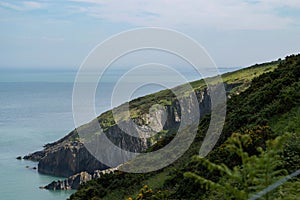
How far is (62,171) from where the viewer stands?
98625mm

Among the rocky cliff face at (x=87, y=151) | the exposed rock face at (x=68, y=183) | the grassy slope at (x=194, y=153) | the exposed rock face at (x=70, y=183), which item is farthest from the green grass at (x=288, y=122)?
the exposed rock face at (x=68, y=183)

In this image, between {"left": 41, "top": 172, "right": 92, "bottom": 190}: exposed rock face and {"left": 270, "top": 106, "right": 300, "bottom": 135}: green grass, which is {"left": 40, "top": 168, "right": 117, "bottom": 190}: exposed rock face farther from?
{"left": 270, "top": 106, "right": 300, "bottom": 135}: green grass

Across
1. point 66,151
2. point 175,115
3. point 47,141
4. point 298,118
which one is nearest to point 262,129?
point 298,118

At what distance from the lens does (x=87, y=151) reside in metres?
98.4

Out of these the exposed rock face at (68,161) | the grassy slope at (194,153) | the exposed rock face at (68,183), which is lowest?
the exposed rock face at (68,183)

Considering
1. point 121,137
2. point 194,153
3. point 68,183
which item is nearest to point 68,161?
point 68,183

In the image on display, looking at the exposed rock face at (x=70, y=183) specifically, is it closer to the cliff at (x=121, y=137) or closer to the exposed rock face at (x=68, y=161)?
the cliff at (x=121, y=137)

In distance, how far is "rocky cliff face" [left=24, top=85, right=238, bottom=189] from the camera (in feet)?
278

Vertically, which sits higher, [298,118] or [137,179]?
[298,118]

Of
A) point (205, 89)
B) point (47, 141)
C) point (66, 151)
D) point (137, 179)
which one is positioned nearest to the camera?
point (137, 179)

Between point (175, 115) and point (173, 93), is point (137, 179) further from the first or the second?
point (173, 93)

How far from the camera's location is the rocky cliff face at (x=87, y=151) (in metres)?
84.8

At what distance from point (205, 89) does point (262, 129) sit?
247ft

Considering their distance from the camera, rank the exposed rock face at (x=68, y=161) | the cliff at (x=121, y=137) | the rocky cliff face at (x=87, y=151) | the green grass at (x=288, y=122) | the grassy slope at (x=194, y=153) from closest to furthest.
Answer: the green grass at (x=288, y=122), the grassy slope at (x=194, y=153), the cliff at (x=121, y=137), the rocky cliff face at (x=87, y=151), the exposed rock face at (x=68, y=161)
